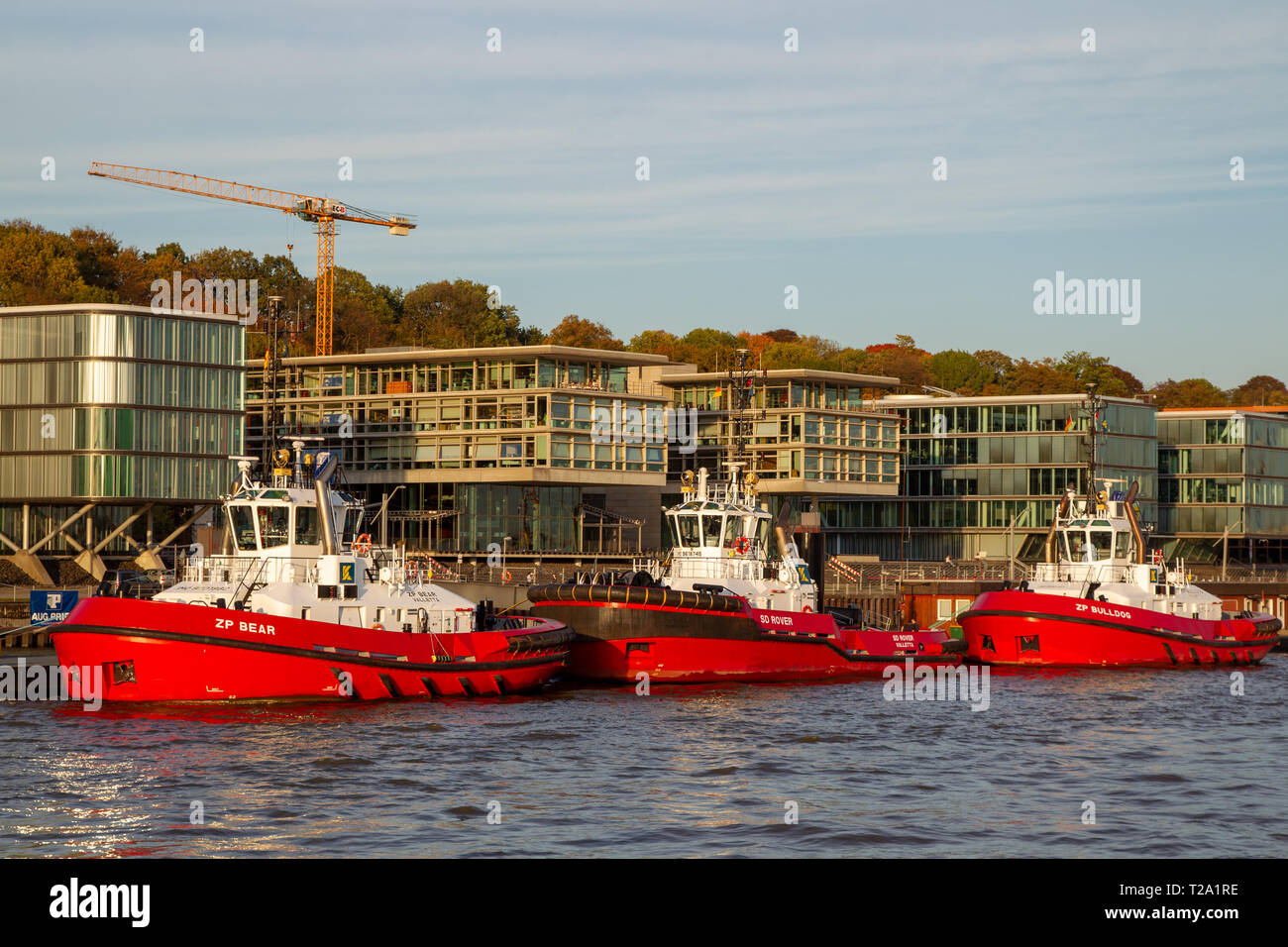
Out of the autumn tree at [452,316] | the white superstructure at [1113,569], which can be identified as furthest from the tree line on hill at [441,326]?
the white superstructure at [1113,569]

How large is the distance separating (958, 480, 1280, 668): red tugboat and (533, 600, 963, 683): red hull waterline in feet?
27.9

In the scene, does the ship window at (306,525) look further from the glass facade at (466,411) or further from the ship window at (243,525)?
the glass facade at (466,411)

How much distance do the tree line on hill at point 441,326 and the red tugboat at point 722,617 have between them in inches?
2441

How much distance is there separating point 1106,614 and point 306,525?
2760 centimetres

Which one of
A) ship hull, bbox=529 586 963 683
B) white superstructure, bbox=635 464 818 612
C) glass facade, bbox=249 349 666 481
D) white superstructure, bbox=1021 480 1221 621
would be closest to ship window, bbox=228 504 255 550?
ship hull, bbox=529 586 963 683

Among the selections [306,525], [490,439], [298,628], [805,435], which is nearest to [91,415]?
[490,439]

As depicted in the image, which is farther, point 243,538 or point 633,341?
point 633,341

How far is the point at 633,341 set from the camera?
139250 millimetres

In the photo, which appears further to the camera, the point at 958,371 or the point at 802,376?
the point at 958,371

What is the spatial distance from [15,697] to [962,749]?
2333 cm

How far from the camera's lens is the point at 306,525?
37062 mm

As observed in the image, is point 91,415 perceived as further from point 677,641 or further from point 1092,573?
point 1092,573
